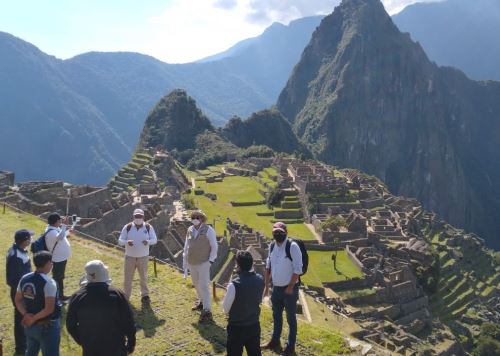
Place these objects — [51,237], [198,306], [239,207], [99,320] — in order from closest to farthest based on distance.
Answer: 1. [99,320]
2. [51,237]
3. [198,306]
4. [239,207]

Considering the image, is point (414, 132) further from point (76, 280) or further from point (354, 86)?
point (76, 280)

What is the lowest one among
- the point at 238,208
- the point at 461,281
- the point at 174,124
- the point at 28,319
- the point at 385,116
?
the point at 461,281

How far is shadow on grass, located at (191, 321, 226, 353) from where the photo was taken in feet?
26.9

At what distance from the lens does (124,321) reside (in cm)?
544

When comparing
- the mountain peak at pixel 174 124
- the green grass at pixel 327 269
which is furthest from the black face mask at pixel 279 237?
the mountain peak at pixel 174 124

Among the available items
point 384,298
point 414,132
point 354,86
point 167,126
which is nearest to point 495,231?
point 414,132

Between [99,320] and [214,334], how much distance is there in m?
3.55

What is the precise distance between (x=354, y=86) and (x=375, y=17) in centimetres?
2843

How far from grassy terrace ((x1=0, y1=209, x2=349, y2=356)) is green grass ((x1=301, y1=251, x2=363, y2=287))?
18236 millimetres

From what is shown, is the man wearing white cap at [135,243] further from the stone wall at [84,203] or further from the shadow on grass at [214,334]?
the stone wall at [84,203]

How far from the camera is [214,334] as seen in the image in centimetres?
858

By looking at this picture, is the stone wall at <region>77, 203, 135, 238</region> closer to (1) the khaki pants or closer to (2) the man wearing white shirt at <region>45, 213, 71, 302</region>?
(2) the man wearing white shirt at <region>45, 213, 71, 302</region>

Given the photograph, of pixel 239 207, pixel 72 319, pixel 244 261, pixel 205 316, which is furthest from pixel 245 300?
pixel 239 207

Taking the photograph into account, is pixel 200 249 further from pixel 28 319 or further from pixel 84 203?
pixel 84 203
